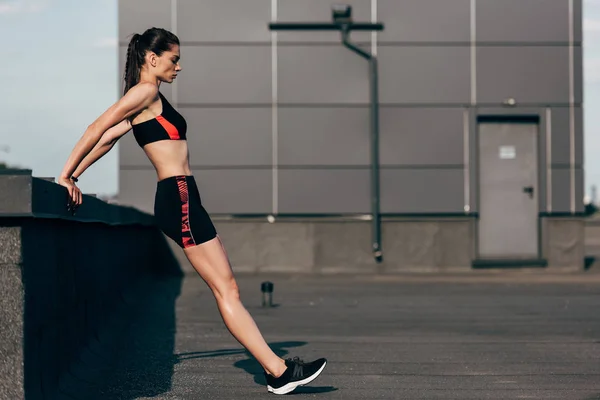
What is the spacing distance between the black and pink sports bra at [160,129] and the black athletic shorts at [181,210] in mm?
236

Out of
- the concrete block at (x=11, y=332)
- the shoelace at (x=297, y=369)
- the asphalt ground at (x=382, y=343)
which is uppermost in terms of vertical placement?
the concrete block at (x=11, y=332)

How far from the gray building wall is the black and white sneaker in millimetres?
13112

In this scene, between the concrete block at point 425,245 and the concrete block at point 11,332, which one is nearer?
the concrete block at point 11,332

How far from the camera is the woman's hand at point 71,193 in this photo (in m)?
5.62

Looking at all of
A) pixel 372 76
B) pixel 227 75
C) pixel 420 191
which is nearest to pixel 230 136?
pixel 227 75

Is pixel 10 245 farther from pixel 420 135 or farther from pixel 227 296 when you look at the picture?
pixel 420 135

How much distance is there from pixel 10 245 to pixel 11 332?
1.30 feet

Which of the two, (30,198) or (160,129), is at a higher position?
(160,129)

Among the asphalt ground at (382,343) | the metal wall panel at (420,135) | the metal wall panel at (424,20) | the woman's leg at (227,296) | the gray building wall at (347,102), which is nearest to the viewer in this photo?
the woman's leg at (227,296)

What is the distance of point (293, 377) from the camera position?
6.20m

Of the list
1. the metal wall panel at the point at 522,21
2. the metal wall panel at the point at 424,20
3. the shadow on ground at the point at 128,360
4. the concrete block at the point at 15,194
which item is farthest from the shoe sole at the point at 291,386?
the metal wall panel at the point at 522,21

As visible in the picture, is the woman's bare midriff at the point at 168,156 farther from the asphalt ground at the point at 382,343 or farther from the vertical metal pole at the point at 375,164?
the vertical metal pole at the point at 375,164

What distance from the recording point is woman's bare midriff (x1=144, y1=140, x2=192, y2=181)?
5988 mm

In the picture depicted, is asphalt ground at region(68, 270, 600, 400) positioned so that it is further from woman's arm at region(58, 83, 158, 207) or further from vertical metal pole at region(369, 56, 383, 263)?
vertical metal pole at region(369, 56, 383, 263)
